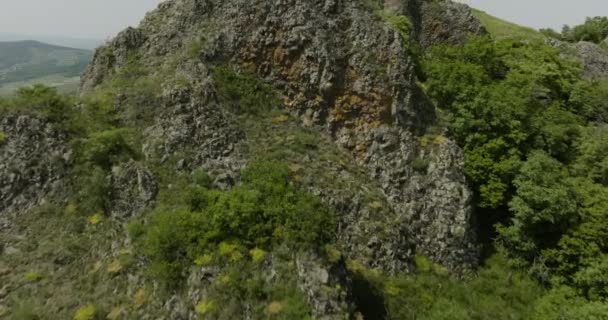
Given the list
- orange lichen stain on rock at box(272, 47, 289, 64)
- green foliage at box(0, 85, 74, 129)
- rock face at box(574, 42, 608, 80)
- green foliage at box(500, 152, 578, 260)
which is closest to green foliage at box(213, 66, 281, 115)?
orange lichen stain on rock at box(272, 47, 289, 64)

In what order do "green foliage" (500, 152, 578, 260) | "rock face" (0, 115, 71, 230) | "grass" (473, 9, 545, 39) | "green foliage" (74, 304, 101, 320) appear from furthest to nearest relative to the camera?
"grass" (473, 9, 545, 39) → "green foliage" (500, 152, 578, 260) → "rock face" (0, 115, 71, 230) → "green foliage" (74, 304, 101, 320)

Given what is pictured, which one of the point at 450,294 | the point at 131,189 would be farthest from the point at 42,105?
the point at 450,294

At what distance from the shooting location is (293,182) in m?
27.4

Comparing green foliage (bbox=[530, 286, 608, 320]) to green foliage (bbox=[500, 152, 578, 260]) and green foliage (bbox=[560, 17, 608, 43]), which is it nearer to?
green foliage (bbox=[500, 152, 578, 260])

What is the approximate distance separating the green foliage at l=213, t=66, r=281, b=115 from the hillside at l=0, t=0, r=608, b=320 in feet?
0.58

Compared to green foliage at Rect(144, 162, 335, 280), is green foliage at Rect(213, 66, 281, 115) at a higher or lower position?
higher

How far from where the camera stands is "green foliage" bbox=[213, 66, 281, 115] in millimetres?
33031

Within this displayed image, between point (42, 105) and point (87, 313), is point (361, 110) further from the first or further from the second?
point (42, 105)

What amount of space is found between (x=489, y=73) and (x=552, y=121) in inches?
399

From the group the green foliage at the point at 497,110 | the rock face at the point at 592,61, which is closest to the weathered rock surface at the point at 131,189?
the green foliage at the point at 497,110

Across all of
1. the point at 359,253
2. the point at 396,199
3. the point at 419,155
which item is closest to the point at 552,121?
the point at 419,155

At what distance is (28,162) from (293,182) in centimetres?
1931

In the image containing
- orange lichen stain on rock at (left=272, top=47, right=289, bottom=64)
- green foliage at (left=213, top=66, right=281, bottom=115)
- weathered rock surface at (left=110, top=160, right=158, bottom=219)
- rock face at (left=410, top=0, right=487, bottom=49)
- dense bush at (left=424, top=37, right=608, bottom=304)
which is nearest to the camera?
weathered rock surface at (left=110, top=160, right=158, bottom=219)

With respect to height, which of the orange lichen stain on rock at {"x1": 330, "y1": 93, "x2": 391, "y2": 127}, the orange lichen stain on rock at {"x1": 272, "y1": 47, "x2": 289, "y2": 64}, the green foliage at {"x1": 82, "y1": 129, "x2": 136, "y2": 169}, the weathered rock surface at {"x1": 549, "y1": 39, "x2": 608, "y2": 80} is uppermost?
the orange lichen stain on rock at {"x1": 272, "y1": 47, "x2": 289, "y2": 64}
